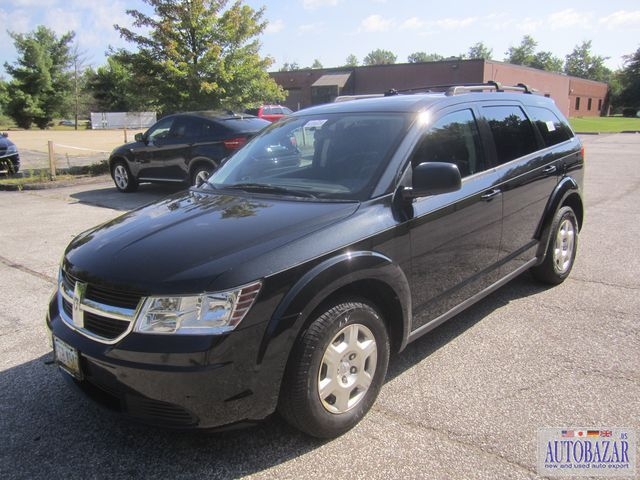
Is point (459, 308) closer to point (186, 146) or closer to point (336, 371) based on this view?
point (336, 371)

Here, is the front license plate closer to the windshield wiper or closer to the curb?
the windshield wiper

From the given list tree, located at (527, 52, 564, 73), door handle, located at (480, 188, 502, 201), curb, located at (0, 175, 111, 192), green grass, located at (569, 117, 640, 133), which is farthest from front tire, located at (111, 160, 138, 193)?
tree, located at (527, 52, 564, 73)

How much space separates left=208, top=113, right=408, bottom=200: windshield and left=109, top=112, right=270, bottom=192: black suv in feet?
18.5

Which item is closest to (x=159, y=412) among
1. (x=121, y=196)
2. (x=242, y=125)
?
(x=242, y=125)

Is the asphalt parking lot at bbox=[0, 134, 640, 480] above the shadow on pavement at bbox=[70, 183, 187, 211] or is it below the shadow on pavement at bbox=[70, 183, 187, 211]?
below

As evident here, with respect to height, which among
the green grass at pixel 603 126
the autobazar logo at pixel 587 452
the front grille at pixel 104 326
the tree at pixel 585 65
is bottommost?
the autobazar logo at pixel 587 452

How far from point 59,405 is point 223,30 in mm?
12803

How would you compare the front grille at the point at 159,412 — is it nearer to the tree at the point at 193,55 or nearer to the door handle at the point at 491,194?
the door handle at the point at 491,194

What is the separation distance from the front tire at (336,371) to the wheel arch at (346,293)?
0.08 metres

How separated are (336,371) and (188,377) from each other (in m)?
0.79

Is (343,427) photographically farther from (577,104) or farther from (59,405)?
(577,104)

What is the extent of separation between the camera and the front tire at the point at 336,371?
253 cm

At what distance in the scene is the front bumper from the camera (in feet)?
7.52

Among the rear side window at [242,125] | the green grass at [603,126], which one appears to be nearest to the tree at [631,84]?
the green grass at [603,126]
